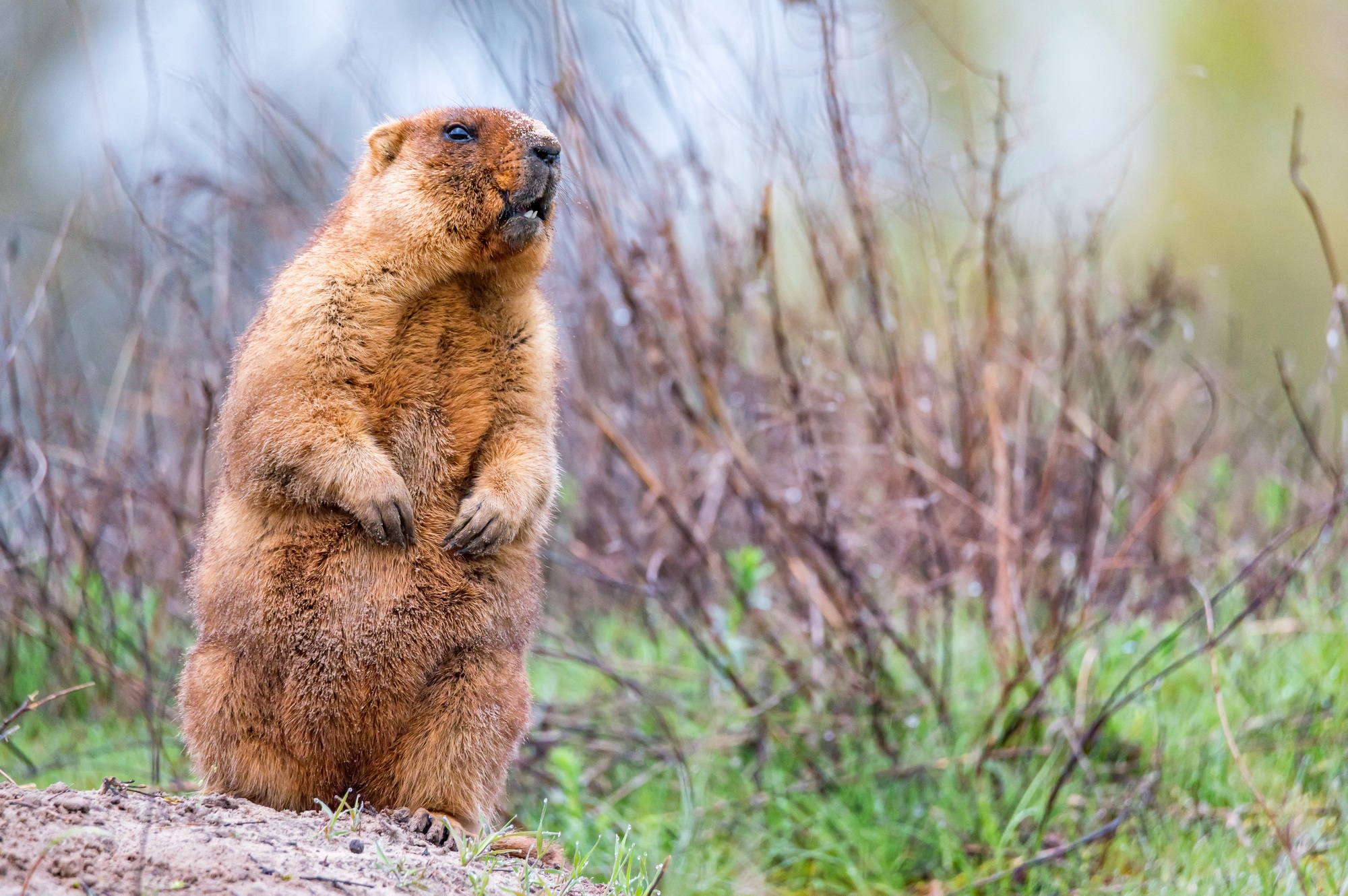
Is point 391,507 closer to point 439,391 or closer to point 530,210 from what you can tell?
point 439,391

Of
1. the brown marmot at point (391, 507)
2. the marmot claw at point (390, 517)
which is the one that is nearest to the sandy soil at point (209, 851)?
the brown marmot at point (391, 507)

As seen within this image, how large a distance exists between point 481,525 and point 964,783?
2.61m

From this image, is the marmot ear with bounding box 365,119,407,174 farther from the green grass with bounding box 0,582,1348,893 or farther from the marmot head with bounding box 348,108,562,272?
the green grass with bounding box 0,582,1348,893

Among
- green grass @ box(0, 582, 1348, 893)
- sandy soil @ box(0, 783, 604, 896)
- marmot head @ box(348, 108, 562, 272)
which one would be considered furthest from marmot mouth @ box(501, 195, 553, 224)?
green grass @ box(0, 582, 1348, 893)

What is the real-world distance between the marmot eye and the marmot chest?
42cm

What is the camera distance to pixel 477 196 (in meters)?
3.13

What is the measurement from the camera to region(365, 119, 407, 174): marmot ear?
3.38 meters

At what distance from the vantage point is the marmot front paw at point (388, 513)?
3.00m

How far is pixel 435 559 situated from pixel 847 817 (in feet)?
7.49

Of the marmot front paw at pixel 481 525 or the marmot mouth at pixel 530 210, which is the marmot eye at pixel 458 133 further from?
the marmot front paw at pixel 481 525

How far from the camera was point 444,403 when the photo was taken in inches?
127

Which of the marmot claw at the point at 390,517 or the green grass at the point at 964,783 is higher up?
the marmot claw at the point at 390,517

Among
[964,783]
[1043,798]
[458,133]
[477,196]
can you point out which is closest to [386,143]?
[458,133]

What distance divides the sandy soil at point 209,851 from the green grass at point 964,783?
123cm
